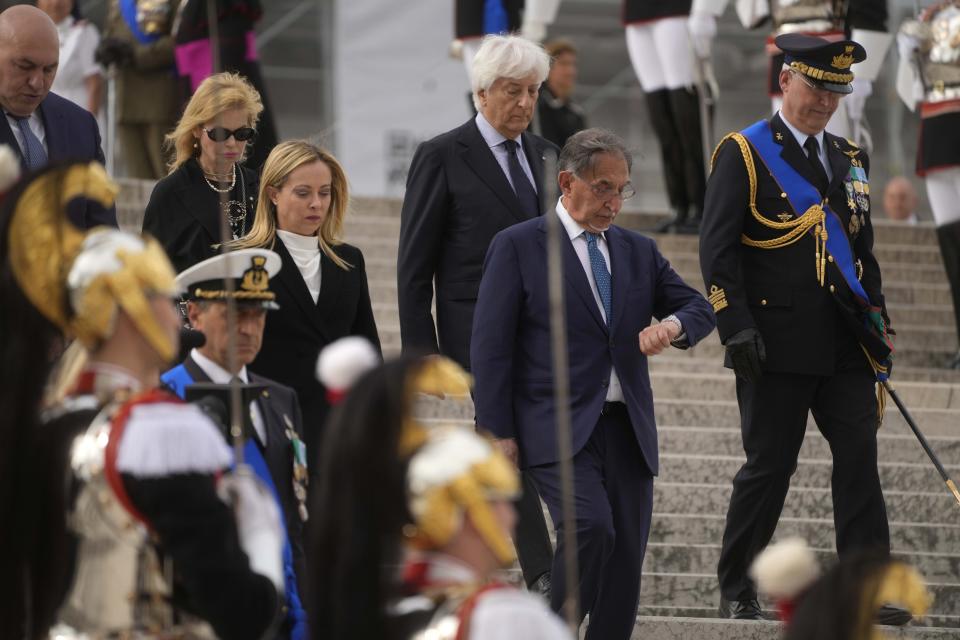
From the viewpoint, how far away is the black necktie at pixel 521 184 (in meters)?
7.65

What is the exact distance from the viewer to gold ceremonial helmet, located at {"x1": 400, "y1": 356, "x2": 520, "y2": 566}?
380cm

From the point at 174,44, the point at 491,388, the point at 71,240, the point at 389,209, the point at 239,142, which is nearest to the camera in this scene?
the point at 71,240

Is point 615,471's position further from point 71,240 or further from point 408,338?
point 71,240

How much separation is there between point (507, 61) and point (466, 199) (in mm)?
482

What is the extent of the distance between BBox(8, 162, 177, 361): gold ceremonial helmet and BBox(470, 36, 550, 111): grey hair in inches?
135

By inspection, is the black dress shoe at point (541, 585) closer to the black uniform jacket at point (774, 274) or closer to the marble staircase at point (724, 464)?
the marble staircase at point (724, 464)

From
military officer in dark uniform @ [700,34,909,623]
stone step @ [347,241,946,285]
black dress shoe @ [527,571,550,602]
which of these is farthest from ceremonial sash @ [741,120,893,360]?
stone step @ [347,241,946,285]

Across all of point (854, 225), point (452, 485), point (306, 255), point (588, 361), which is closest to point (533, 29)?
point (854, 225)

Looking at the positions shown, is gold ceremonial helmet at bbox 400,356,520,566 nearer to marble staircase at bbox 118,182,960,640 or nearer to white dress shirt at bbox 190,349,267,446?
white dress shirt at bbox 190,349,267,446

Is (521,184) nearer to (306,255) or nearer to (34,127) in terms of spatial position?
(306,255)

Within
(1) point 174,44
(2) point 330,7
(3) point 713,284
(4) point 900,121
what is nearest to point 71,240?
(3) point 713,284

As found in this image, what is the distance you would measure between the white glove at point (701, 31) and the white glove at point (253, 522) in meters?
7.99

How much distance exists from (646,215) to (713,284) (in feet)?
16.1

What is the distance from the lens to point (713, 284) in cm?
775
